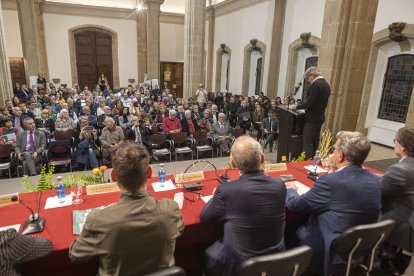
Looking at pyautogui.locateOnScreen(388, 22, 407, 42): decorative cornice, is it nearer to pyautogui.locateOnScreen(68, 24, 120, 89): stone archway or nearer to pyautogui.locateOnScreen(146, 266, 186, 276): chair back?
pyautogui.locateOnScreen(146, 266, 186, 276): chair back

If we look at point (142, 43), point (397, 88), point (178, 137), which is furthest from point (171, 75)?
point (397, 88)

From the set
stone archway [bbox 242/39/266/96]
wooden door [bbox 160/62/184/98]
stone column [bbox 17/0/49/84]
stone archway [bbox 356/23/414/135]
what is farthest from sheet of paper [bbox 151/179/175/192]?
wooden door [bbox 160/62/184/98]

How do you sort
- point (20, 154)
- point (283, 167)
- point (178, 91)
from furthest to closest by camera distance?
1. point (178, 91)
2. point (20, 154)
3. point (283, 167)

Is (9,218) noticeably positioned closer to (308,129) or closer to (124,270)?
(124,270)

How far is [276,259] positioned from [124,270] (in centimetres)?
84

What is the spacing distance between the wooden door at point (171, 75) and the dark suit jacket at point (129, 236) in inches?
688

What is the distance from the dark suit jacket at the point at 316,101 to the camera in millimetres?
4551

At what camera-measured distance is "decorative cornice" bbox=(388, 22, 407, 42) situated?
7173 millimetres

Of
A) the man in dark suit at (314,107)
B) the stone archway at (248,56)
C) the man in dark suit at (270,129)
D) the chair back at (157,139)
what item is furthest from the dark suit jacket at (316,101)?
the stone archway at (248,56)

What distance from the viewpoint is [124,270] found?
1.56 metres

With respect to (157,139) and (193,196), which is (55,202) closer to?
(193,196)

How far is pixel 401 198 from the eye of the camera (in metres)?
2.40

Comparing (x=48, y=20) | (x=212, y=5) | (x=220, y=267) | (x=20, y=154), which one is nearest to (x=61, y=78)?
(x=48, y=20)

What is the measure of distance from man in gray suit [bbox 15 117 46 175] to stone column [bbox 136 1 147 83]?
12634 millimetres
